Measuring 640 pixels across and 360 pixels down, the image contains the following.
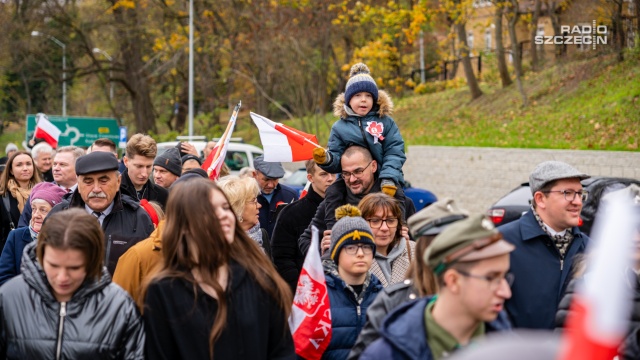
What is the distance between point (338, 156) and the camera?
703 centimetres

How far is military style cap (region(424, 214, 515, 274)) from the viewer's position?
3270mm

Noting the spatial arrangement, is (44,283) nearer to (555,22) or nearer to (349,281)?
(349,281)

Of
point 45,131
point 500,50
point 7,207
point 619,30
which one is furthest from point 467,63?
point 7,207

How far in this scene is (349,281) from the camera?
5.45 meters

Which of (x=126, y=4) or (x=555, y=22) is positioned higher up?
(x=126, y=4)

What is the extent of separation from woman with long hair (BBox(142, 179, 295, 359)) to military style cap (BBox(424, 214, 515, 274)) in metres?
1.07

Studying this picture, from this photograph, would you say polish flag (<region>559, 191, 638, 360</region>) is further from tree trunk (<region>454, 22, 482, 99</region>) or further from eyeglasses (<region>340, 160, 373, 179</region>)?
tree trunk (<region>454, 22, 482, 99</region>)

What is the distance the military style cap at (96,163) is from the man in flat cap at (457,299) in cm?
318

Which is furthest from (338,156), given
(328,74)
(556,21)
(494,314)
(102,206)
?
(328,74)

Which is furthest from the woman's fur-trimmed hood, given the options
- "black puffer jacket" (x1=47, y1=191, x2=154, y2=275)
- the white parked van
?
the white parked van

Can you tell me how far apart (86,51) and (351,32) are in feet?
36.1

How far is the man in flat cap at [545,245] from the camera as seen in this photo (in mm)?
5199

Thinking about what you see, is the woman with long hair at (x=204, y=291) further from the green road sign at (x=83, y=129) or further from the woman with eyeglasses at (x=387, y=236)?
the green road sign at (x=83, y=129)

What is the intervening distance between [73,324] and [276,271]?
983mm
